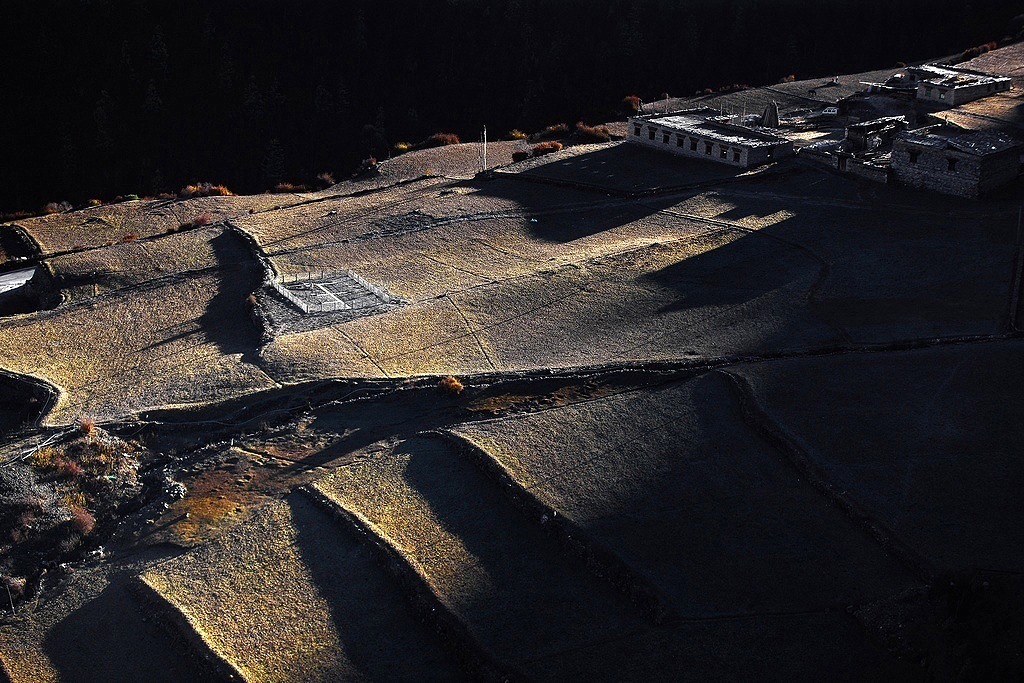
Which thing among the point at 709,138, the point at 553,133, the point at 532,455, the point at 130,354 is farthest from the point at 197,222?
the point at 532,455

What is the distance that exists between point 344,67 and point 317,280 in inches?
1712

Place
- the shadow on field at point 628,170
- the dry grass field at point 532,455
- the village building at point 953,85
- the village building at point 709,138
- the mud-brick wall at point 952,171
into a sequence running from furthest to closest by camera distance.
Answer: the village building at point 953,85, the village building at point 709,138, the shadow on field at point 628,170, the mud-brick wall at point 952,171, the dry grass field at point 532,455

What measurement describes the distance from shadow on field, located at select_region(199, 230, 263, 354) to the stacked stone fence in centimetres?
100

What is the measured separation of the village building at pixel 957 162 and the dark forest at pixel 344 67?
2591 cm

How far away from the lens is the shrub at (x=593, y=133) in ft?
182

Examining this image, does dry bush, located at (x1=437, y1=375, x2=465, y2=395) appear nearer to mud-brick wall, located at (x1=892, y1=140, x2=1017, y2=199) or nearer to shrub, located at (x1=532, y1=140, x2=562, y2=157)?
mud-brick wall, located at (x1=892, y1=140, x2=1017, y2=199)

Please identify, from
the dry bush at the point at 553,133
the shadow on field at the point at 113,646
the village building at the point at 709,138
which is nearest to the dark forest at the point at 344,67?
the dry bush at the point at 553,133

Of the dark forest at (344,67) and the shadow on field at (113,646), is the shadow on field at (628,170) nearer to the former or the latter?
the dark forest at (344,67)

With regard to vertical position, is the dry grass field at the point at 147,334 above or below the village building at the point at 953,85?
below

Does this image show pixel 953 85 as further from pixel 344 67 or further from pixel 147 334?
pixel 344 67

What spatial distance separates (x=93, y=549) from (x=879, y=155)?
35.8 meters

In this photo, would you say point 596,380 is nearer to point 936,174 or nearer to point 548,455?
point 548,455

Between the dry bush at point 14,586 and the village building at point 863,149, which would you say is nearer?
the dry bush at point 14,586

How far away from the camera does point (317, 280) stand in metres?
37.6
